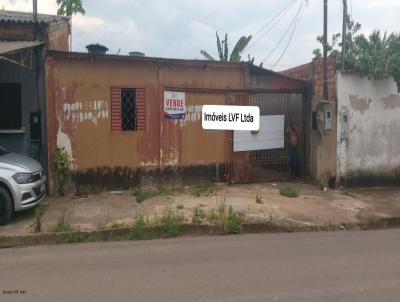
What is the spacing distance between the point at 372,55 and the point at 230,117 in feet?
11.1

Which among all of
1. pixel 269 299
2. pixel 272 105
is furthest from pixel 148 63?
pixel 269 299

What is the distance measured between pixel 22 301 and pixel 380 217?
635cm

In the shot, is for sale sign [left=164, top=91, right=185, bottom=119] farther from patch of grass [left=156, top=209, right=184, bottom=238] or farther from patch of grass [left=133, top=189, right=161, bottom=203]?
patch of grass [left=156, top=209, right=184, bottom=238]

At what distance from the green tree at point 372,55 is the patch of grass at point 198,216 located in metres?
5.01

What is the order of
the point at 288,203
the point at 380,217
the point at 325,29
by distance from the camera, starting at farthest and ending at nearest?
the point at 325,29
the point at 288,203
the point at 380,217

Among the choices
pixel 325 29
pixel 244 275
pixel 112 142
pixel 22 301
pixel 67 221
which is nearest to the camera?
pixel 22 301

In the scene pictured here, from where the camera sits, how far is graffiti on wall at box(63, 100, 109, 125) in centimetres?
958

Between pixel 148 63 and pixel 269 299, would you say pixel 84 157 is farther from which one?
pixel 269 299

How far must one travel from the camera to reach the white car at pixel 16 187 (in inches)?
294

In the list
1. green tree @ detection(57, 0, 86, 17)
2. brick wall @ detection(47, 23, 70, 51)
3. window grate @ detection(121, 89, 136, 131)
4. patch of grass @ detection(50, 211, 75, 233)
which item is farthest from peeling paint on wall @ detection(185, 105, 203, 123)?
green tree @ detection(57, 0, 86, 17)

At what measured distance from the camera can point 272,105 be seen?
11.1 meters

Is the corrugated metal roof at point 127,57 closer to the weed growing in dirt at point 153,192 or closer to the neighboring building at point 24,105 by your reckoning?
the neighboring building at point 24,105

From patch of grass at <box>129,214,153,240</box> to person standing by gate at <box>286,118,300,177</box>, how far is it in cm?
501

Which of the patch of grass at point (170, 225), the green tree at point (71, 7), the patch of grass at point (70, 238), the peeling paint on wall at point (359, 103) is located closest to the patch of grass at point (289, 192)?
the peeling paint on wall at point (359, 103)
